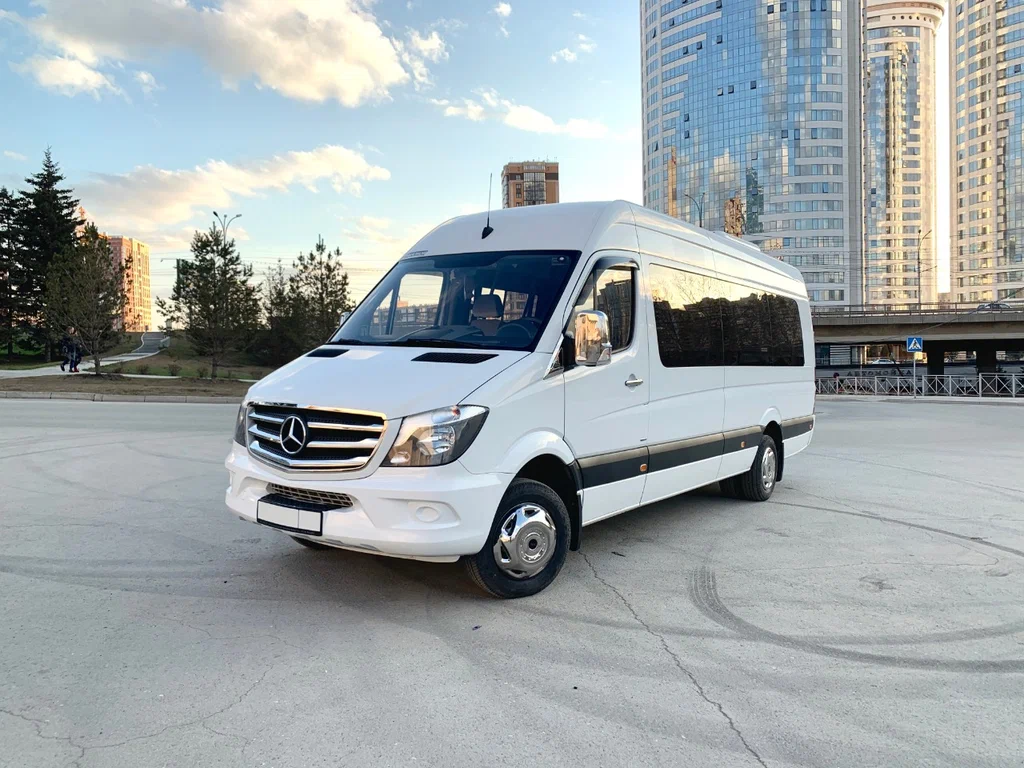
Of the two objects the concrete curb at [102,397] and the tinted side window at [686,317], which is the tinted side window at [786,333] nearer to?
the tinted side window at [686,317]

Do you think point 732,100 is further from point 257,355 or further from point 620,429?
point 620,429

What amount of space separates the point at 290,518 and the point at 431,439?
3.41ft

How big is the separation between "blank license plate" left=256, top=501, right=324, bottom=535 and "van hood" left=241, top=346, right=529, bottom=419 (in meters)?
0.64

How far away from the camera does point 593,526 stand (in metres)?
6.92

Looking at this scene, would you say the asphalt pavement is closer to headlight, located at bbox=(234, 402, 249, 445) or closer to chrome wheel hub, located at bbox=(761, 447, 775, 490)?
chrome wheel hub, located at bbox=(761, 447, 775, 490)

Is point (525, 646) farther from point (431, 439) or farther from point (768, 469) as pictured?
point (768, 469)

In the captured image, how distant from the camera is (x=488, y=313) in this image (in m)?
5.24

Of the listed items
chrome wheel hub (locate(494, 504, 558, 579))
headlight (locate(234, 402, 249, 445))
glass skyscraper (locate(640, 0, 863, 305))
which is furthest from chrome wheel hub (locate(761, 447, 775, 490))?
glass skyscraper (locate(640, 0, 863, 305))

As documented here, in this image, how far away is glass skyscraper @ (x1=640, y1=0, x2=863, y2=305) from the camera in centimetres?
12144

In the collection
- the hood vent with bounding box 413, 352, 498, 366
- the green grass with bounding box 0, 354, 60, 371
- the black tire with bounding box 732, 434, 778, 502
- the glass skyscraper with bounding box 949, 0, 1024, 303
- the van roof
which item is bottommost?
the black tire with bounding box 732, 434, 778, 502

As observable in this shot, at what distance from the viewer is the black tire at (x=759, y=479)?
8070mm

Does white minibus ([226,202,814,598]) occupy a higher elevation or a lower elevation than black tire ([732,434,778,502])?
higher

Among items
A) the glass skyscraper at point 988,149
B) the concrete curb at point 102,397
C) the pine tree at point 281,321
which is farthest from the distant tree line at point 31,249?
the glass skyscraper at point 988,149

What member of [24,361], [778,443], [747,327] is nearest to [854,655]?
[747,327]
